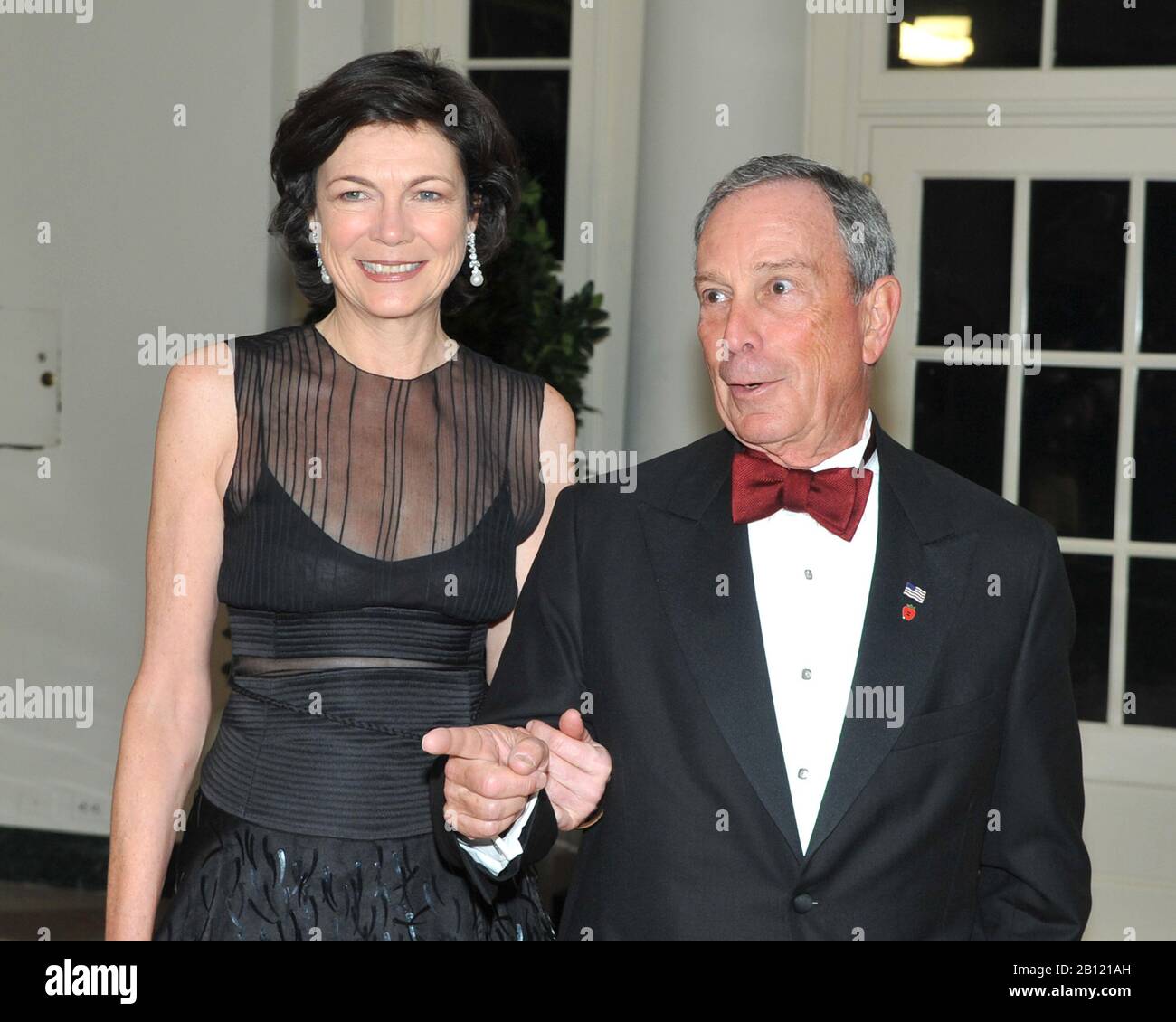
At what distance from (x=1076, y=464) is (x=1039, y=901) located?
10.8 ft

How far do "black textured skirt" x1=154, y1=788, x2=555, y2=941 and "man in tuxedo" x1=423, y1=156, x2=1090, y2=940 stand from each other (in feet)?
1.16

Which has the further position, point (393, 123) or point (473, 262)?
point (473, 262)

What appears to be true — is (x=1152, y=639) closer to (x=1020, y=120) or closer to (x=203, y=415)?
(x=1020, y=120)

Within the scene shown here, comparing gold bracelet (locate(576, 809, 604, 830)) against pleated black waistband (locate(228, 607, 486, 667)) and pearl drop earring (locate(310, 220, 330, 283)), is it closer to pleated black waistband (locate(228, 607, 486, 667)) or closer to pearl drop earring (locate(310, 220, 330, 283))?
pleated black waistband (locate(228, 607, 486, 667))

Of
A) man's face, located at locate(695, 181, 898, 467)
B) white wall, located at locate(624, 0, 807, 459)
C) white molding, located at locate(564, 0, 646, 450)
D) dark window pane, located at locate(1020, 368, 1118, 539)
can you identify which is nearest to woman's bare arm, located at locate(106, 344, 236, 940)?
man's face, located at locate(695, 181, 898, 467)

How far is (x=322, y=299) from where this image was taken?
2486mm

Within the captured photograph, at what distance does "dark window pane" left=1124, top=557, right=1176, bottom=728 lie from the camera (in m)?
4.84

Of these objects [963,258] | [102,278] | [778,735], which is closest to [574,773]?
[778,735]

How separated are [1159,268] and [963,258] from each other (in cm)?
62

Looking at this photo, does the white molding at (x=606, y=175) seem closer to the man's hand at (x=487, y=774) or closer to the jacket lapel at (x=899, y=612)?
the jacket lapel at (x=899, y=612)

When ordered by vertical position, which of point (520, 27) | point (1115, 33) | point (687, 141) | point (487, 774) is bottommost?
point (487, 774)

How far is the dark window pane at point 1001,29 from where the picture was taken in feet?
15.7

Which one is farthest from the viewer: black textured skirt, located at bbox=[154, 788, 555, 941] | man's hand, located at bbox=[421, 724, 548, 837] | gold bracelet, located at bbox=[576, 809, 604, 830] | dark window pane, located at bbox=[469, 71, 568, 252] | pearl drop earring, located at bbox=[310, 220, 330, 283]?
dark window pane, located at bbox=[469, 71, 568, 252]

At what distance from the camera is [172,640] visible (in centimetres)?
220
